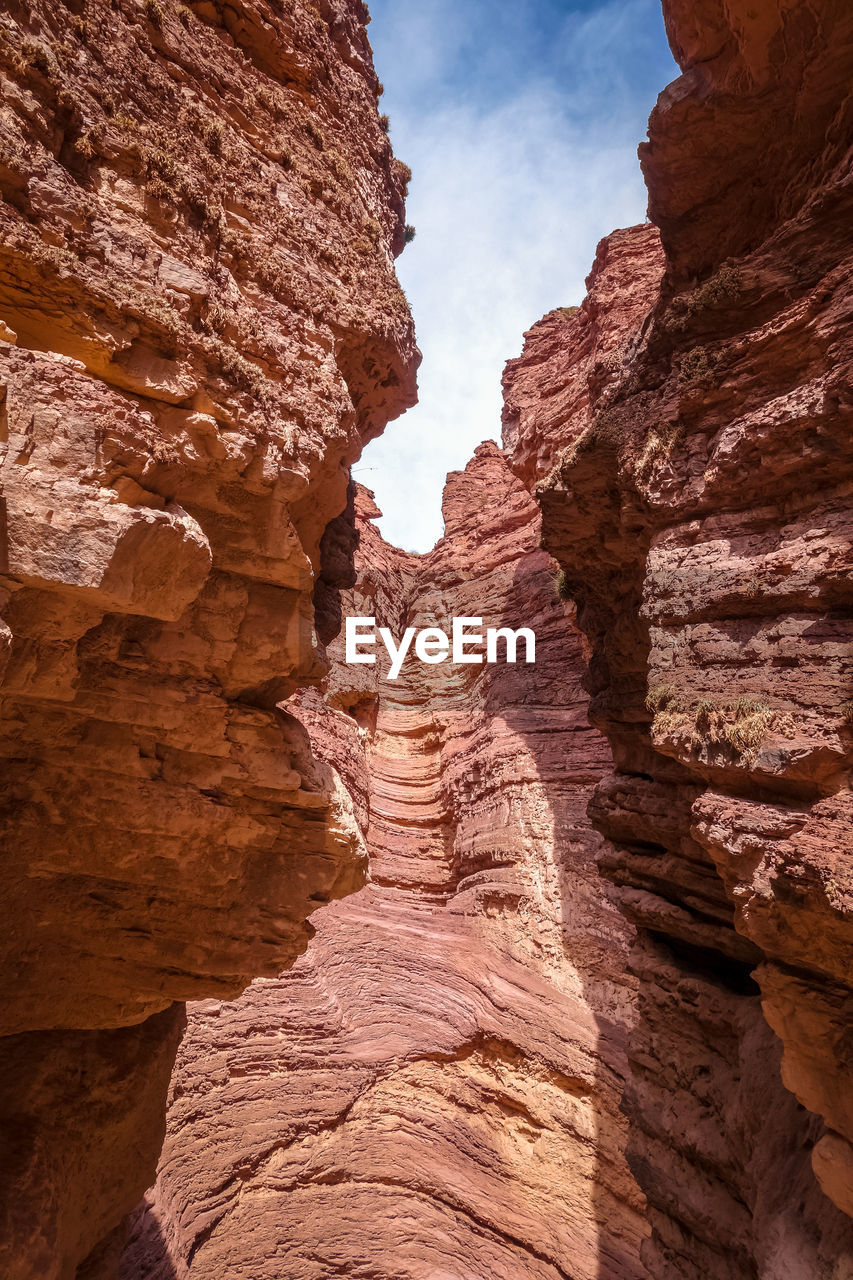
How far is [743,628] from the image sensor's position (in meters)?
5.90

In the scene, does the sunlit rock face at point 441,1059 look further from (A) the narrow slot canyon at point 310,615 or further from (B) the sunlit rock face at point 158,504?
(B) the sunlit rock face at point 158,504

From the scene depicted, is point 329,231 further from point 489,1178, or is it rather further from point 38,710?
point 489,1178

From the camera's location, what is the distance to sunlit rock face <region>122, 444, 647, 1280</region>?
9719 mm

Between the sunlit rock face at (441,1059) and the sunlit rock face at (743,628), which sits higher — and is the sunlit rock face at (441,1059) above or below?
below

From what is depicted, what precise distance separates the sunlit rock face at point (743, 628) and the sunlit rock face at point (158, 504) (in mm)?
3205

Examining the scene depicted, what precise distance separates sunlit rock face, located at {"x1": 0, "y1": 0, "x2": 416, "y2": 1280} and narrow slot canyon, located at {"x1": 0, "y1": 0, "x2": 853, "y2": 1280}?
3cm

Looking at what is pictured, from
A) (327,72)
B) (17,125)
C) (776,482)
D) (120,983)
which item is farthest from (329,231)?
(120,983)

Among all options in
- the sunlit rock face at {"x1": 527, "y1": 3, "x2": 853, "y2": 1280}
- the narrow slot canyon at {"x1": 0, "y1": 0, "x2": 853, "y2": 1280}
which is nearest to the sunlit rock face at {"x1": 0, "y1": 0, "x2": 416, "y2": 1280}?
the narrow slot canyon at {"x1": 0, "y1": 0, "x2": 853, "y2": 1280}

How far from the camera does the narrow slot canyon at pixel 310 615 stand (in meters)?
3.96

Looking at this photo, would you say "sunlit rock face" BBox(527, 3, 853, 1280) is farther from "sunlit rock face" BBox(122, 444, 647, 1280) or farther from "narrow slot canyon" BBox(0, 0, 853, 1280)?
"sunlit rock face" BBox(122, 444, 647, 1280)

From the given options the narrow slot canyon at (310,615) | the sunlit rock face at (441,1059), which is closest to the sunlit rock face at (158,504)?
the narrow slot canyon at (310,615)

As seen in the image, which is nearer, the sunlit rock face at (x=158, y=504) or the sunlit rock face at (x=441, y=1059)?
the sunlit rock face at (x=158, y=504)

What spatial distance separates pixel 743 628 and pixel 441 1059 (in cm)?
1150

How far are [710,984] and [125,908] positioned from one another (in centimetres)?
650
